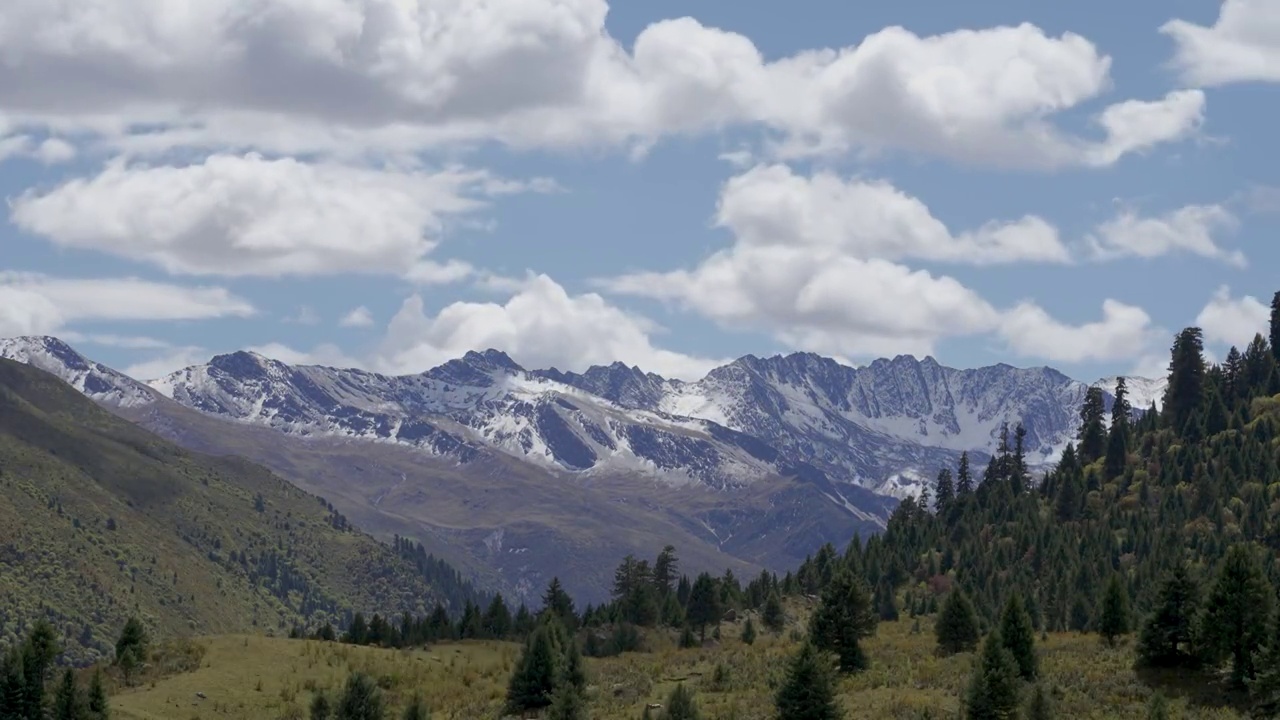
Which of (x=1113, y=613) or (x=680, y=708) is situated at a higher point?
(x=1113, y=613)

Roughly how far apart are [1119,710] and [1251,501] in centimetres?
10502

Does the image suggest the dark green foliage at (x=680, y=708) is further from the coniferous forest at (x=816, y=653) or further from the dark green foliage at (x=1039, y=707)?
the dark green foliage at (x=1039, y=707)

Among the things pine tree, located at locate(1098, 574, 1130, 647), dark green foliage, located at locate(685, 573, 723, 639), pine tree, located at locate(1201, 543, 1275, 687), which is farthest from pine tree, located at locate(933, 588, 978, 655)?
dark green foliage, located at locate(685, 573, 723, 639)

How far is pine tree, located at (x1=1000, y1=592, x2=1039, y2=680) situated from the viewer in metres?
80.7

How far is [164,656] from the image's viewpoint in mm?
95750

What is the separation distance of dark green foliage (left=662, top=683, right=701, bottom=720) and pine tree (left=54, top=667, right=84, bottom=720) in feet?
102

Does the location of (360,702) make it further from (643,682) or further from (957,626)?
(957,626)

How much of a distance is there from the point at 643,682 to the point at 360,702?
1950cm

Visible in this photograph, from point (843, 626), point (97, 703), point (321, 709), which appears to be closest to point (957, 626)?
point (843, 626)

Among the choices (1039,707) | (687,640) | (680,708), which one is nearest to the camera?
(1039,707)

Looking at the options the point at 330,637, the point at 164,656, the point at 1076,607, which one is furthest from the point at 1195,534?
the point at 164,656

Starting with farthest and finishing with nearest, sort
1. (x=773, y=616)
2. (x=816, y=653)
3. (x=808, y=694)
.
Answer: (x=773, y=616) → (x=816, y=653) → (x=808, y=694)

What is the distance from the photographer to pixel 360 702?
78.9m

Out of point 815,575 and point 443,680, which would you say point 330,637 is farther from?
point 815,575
